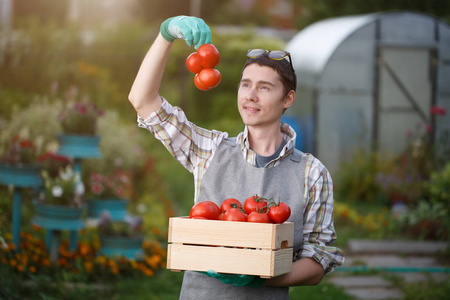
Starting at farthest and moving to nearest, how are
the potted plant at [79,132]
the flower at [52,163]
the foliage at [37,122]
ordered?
the foliage at [37,122] → the flower at [52,163] → the potted plant at [79,132]

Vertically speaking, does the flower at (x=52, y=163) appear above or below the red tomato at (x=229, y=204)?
below

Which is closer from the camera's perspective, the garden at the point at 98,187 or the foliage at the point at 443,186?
the garden at the point at 98,187

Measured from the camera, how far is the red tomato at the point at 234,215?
7.02ft

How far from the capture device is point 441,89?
1033 centimetres

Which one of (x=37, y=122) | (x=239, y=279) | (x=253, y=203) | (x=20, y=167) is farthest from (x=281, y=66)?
(x=37, y=122)

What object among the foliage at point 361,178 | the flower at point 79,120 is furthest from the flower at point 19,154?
the foliage at point 361,178

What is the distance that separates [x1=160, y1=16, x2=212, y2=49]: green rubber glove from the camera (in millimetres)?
2293

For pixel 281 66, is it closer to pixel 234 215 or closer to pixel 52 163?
pixel 234 215

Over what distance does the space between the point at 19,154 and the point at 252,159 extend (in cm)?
320

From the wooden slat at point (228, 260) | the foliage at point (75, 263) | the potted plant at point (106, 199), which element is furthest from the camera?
the potted plant at point (106, 199)

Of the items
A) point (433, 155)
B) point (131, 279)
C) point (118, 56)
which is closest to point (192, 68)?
point (131, 279)

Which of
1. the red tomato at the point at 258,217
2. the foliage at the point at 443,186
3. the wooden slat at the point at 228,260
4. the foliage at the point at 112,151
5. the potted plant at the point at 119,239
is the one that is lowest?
the potted plant at the point at 119,239

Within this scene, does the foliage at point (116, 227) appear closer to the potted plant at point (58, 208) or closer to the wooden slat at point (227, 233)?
the potted plant at point (58, 208)

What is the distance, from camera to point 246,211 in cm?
224
